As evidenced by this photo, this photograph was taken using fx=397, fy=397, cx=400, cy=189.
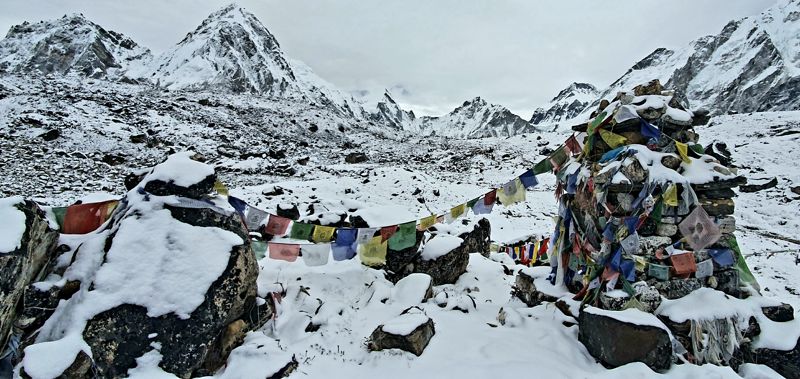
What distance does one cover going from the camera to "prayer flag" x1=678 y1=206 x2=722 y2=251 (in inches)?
230

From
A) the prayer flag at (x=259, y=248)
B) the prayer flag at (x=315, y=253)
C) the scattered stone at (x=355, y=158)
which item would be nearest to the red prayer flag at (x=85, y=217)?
the prayer flag at (x=259, y=248)

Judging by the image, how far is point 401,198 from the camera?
60.6 ft

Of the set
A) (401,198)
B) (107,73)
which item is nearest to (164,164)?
(401,198)

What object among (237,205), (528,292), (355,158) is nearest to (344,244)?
(237,205)

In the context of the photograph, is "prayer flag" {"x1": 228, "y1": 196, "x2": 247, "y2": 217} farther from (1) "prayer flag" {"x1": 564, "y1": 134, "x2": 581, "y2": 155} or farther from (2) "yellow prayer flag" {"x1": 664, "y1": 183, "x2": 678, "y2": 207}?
(2) "yellow prayer flag" {"x1": 664, "y1": 183, "x2": 678, "y2": 207}

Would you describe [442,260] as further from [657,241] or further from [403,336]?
[657,241]

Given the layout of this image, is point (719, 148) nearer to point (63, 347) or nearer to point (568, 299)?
point (568, 299)

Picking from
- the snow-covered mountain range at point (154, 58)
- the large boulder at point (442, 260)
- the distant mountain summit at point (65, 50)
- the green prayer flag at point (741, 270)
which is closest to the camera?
the green prayer flag at point (741, 270)

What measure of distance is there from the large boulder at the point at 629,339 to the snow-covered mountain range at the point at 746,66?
111019 mm

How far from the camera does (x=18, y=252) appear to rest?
14.3 feet

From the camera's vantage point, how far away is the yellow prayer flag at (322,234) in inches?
286

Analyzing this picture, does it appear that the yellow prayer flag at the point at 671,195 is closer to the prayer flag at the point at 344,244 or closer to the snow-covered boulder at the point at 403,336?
the snow-covered boulder at the point at 403,336

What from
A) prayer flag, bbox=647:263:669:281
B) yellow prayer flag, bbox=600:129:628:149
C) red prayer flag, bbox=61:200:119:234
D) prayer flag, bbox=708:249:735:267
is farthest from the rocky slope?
red prayer flag, bbox=61:200:119:234

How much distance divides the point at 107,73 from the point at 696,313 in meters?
130
